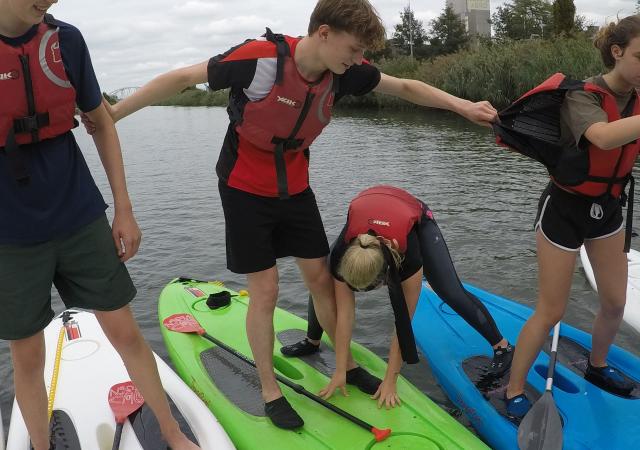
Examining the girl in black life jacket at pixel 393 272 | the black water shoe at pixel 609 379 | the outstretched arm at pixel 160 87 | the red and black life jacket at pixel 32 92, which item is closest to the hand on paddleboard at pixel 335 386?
the girl in black life jacket at pixel 393 272

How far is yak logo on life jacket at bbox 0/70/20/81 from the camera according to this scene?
6.89 ft

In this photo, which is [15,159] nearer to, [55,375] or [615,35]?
[55,375]

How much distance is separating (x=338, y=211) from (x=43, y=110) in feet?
24.0

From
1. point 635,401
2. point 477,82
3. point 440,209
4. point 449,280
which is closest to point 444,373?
point 449,280

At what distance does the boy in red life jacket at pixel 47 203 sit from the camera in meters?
2.15

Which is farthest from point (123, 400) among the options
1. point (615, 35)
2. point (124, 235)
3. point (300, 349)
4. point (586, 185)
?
point (615, 35)

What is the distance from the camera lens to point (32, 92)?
2180mm

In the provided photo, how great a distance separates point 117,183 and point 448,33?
50.3 m

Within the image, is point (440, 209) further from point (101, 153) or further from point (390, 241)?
point (101, 153)

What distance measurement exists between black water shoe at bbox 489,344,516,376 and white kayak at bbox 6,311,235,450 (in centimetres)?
169

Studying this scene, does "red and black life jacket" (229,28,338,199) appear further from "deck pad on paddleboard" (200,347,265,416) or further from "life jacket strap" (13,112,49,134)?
"deck pad on paddleboard" (200,347,265,416)

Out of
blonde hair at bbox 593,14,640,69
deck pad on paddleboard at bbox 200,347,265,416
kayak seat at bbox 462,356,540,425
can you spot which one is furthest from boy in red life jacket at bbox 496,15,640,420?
deck pad on paddleboard at bbox 200,347,265,416

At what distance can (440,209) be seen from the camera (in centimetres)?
910

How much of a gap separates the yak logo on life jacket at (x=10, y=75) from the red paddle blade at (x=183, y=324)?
7.80 feet
